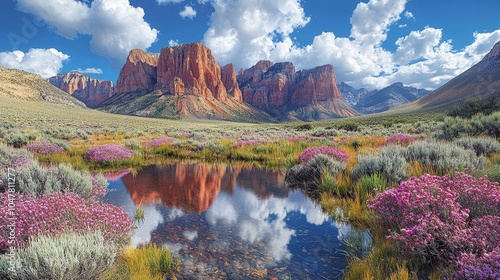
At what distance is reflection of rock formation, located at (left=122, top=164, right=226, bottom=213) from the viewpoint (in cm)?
676

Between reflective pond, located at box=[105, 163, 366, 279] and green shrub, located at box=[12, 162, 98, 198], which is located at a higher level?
green shrub, located at box=[12, 162, 98, 198]

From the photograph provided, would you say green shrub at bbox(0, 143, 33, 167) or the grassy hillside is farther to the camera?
the grassy hillside

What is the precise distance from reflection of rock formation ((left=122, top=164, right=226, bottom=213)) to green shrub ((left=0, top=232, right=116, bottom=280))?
320 centimetres

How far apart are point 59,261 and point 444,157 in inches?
347

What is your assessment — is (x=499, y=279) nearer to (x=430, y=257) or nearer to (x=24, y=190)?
(x=430, y=257)

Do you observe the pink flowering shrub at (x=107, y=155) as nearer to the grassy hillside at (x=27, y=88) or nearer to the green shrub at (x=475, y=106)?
the green shrub at (x=475, y=106)

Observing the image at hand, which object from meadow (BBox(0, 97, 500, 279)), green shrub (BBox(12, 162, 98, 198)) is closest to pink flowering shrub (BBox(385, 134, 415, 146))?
meadow (BBox(0, 97, 500, 279))

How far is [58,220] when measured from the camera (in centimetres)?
368

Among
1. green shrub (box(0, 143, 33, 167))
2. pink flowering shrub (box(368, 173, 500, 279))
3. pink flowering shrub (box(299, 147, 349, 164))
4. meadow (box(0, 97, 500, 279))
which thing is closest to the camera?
meadow (box(0, 97, 500, 279))

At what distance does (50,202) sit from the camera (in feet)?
13.6

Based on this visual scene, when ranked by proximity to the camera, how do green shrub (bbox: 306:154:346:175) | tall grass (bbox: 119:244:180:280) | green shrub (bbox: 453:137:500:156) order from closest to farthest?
tall grass (bbox: 119:244:180:280) < green shrub (bbox: 306:154:346:175) < green shrub (bbox: 453:137:500:156)

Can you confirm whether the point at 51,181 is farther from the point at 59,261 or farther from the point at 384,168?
the point at 384,168

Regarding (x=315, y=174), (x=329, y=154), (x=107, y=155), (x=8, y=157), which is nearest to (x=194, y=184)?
(x=315, y=174)

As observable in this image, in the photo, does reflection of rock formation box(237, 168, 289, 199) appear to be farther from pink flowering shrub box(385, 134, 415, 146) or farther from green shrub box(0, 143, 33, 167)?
green shrub box(0, 143, 33, 167)
